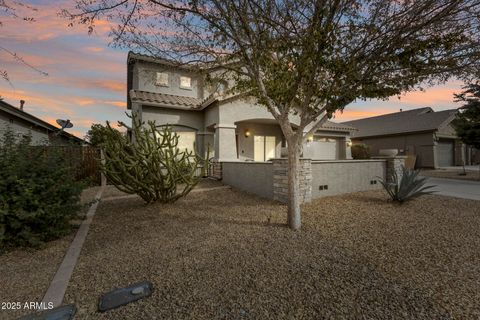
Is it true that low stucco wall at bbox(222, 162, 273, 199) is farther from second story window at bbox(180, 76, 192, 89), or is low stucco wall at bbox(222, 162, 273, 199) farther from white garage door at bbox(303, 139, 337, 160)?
white garage door at bbox(303, 139, 337, 160)

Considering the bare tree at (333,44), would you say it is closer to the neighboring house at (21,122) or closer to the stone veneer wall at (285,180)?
the stone veneer wall at (285,180)

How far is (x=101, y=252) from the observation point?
3918mm

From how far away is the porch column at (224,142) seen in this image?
10977 millimetres

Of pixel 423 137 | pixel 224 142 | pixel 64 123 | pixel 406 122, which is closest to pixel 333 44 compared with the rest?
pixel 224 142

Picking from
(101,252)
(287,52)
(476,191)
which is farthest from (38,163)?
(476,191)

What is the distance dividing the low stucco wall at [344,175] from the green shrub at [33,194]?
6787 mm

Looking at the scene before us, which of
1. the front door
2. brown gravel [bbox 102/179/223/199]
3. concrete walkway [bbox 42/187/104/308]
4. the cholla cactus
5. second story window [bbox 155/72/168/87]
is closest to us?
concrete walkway [bbox 42/187/104/308]

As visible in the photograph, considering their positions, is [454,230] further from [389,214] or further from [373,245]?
[373,245]

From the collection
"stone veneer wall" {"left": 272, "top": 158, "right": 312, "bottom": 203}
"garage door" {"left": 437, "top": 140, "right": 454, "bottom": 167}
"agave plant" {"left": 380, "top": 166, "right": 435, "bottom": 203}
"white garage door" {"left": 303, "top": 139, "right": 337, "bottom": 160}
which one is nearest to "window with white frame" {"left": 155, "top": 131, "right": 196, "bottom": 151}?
"stone veneer wall" {"left": 272, "top": 158, "right": 312, "bottom": 203}

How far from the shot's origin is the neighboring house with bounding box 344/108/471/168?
2066 centimetres

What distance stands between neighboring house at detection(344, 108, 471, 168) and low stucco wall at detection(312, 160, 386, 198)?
14854 millimetres

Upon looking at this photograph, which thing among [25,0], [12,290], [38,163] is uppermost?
[25,0]

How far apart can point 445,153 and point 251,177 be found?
74.5 feet

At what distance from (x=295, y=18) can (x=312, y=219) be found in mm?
4386
